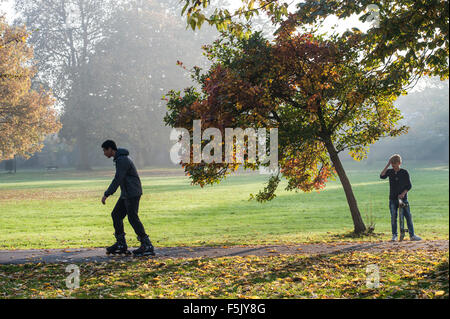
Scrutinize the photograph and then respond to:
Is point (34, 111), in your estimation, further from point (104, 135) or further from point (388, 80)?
point (388, 80)

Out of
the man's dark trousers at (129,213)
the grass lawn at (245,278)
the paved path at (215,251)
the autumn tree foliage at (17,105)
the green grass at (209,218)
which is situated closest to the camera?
the grass lawn at (245,278)

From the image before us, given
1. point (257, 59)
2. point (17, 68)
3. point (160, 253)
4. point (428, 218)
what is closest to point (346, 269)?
point (160, 253)

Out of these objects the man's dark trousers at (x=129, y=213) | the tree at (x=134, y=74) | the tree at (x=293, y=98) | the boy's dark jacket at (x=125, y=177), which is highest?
the tree at (x=134, y=74)

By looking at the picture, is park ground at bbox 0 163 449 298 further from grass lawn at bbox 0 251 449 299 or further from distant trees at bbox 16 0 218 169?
distant trees at bbox 16 0 218 169

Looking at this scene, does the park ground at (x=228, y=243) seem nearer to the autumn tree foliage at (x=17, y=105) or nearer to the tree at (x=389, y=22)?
the tree at (x=389, y=22)

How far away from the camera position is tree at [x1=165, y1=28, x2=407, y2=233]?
9.91 m

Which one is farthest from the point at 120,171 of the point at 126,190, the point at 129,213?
the point at 129,213

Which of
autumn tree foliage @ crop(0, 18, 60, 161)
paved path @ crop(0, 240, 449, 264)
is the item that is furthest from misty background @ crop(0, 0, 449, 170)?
paved path @ crop(0, 240, 449, 264)

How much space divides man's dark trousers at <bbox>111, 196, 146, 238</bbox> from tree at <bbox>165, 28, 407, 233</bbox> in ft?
7.73

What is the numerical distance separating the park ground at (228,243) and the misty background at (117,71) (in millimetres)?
29455

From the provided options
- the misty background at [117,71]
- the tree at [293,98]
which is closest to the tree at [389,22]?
the tree at [293,98]

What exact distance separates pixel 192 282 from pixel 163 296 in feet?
2.62

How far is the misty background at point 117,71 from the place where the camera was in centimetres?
5219

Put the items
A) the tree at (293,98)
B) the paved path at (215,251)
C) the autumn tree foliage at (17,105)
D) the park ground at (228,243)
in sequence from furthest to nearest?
the autumn tree foliage at (17,105) → the tree at (293,98) → the paved path at (215,251) → the park ground at (228,243)
